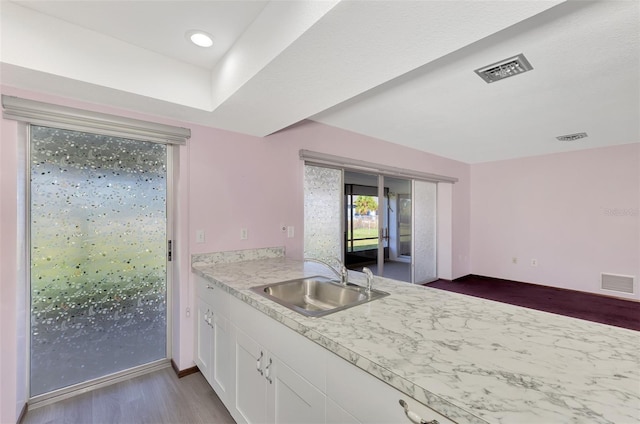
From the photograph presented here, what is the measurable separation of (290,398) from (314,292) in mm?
780

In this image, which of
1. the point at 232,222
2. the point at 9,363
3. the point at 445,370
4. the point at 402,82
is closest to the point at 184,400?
the point at 9,363

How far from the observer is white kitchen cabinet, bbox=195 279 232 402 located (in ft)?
6.01

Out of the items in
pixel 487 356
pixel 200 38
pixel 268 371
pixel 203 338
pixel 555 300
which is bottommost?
pixel 555 300

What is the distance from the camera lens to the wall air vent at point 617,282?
4.28 m

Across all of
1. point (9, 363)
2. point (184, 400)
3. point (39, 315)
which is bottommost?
point (184, 400)

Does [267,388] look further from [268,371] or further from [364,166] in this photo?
[364,166]

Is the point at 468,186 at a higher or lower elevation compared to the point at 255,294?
higher

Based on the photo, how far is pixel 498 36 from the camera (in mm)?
1680

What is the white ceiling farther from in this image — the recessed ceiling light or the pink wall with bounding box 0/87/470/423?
the pink wall with bounding box 0/87/470/423

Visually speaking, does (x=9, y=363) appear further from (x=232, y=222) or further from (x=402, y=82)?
(x=402, y=82)

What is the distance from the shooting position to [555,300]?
429 cm

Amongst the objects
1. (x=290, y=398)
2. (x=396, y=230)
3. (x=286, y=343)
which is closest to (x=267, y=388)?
(x=290, y=398)

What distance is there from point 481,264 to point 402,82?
5038 mm

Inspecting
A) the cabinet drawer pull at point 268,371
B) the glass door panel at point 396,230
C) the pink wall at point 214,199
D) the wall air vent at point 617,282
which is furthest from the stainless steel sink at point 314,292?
the wall air vent at point 617,282
